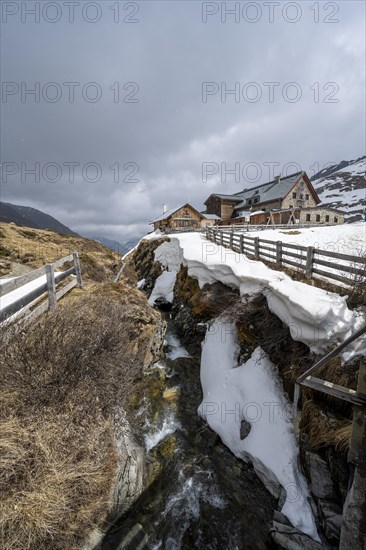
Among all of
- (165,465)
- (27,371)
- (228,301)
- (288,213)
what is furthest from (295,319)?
(288,213)

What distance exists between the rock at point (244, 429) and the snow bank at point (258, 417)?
7cm

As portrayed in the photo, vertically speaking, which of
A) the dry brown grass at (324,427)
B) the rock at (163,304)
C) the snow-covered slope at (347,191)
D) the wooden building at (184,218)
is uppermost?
the snow-covered slope at (347,191)

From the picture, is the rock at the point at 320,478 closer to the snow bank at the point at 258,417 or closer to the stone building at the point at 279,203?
the snow bank at the point at 258,417

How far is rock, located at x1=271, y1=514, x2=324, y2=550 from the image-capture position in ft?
11.2

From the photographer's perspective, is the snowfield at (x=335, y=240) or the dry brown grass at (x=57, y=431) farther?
the snowfield at (x=335, y=240)

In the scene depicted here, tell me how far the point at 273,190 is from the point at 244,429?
44808mm

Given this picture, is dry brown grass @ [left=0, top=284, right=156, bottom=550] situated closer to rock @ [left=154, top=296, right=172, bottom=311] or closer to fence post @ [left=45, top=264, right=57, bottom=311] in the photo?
fence post @ [left=45, top=264, right=57, bottom=311]

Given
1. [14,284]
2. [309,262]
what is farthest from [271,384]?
[14,284]

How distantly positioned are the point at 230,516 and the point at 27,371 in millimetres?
4423

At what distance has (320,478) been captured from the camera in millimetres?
3760

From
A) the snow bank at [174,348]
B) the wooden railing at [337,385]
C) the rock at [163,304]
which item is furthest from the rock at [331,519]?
the rock at [163,304]

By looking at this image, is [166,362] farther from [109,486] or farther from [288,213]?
[288,213]

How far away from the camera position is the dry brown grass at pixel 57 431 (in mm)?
2816

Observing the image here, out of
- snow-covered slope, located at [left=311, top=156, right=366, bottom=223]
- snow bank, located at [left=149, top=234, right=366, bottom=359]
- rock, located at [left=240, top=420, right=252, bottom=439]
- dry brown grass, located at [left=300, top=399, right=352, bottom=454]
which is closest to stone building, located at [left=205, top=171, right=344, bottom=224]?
snow bank, located at [left=149, top=234, right=366, bottom=359]
